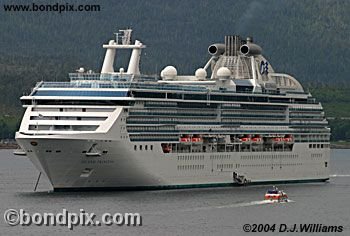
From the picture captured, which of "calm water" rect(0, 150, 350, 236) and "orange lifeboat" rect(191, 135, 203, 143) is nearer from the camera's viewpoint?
"calm water" rect(0, 150, 350, 236)

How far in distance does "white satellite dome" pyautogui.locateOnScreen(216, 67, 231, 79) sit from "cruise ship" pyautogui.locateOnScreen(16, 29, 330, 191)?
0.10 meters

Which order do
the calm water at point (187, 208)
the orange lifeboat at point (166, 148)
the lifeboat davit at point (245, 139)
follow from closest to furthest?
the calm water at point (187, 208) → the orange lifeboat at point (166, 148) → the lifeboat davit at point (245, 139)

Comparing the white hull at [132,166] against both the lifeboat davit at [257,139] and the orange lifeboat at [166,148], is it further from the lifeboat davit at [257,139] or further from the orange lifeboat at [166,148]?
the lifeboat davit at [257,139]

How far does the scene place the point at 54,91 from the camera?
11962cm

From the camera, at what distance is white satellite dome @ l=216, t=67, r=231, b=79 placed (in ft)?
436

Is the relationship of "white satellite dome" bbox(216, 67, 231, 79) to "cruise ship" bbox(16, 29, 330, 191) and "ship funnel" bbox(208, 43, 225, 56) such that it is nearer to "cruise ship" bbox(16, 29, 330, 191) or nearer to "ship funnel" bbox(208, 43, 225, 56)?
"cruise ship" bbox(16, 29, 330, 191)

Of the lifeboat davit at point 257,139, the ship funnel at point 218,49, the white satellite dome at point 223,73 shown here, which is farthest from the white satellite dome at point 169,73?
the ship funnel at point 218,49

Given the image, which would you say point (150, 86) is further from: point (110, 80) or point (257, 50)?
point (257, 50)

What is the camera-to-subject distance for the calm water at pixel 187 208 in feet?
323

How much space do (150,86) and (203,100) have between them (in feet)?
24.1

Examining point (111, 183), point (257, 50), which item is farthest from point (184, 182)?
point (257, 50)

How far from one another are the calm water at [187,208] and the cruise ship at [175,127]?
1.78 metres

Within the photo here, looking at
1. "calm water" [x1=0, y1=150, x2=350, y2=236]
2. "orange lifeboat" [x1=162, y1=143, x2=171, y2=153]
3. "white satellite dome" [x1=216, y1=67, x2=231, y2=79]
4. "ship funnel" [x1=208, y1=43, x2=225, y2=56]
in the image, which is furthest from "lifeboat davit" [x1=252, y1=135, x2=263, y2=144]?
"orange lifeboat" [x1=162, y1=143, x2=171, y2=153]

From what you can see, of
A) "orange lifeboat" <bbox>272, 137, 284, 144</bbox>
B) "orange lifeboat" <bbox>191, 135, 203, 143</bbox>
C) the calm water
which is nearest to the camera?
the calm water
